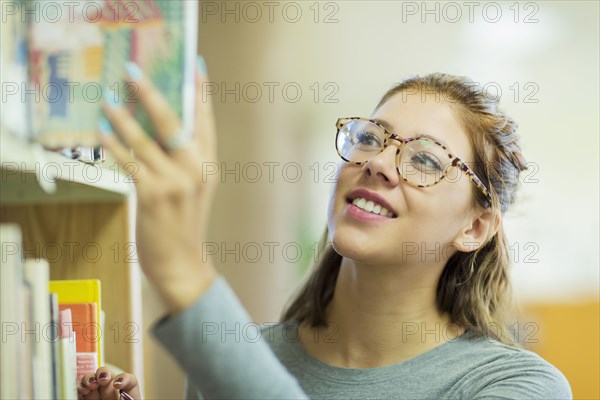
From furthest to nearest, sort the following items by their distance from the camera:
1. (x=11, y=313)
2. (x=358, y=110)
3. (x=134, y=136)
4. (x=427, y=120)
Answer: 1. (x=358, y=110)
2. (x=427, y=120)
3. (x=11, y=313)
4. (x=134, y=136)

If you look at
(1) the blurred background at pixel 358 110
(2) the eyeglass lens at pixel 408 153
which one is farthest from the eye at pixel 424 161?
(1) the blurred background at pixel 358 110

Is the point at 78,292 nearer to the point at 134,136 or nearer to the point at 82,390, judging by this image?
the point at 82,390

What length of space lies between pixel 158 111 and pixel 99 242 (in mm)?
708

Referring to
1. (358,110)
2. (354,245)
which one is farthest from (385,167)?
(358,110)

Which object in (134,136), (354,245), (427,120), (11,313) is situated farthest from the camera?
(427,120)

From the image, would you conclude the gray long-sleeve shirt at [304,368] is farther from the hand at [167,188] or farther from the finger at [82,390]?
the finger at [82,390]

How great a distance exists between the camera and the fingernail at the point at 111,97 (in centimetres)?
68

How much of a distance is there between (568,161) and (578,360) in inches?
35.2

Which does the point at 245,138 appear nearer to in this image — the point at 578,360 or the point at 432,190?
the point at 578,360

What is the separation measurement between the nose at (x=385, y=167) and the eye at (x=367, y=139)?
0.04 meters

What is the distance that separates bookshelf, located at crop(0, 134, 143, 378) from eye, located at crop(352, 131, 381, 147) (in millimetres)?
431

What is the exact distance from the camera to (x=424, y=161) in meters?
1.30

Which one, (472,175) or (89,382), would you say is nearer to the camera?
(89,382)

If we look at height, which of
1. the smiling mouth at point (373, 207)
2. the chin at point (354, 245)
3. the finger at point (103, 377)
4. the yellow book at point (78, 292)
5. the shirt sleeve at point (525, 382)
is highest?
the smiling mouth at point (373, 207)
